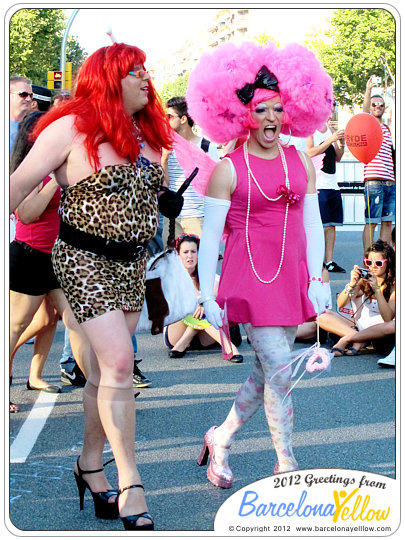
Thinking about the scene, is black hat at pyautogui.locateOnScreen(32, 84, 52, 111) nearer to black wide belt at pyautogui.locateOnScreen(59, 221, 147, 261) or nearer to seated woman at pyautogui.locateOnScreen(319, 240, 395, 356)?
seated woman at pyautogui.locateOnScreen(319, 240, 395, 356)

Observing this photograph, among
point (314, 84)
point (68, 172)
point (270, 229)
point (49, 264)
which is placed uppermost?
point (314, 84)

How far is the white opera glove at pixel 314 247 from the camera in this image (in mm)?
4590

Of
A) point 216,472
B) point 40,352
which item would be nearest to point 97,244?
point 216,472

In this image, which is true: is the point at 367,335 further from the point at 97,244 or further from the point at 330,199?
the point at 330,199

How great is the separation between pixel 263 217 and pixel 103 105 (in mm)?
955

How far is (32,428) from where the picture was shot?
5.80m

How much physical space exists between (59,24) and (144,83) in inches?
1780

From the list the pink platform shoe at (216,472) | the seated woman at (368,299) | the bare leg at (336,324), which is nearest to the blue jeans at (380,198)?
the seated woman at (368,299)

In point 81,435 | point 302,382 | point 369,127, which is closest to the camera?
point 81,435

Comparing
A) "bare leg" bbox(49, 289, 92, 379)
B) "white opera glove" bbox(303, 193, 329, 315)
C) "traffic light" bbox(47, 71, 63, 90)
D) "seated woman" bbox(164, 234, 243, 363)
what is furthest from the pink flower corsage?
"traffic light" bbox(47, 71, 63, 90)

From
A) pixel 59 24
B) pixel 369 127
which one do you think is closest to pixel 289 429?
pixel 369 127

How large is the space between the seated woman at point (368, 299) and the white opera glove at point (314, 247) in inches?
130
